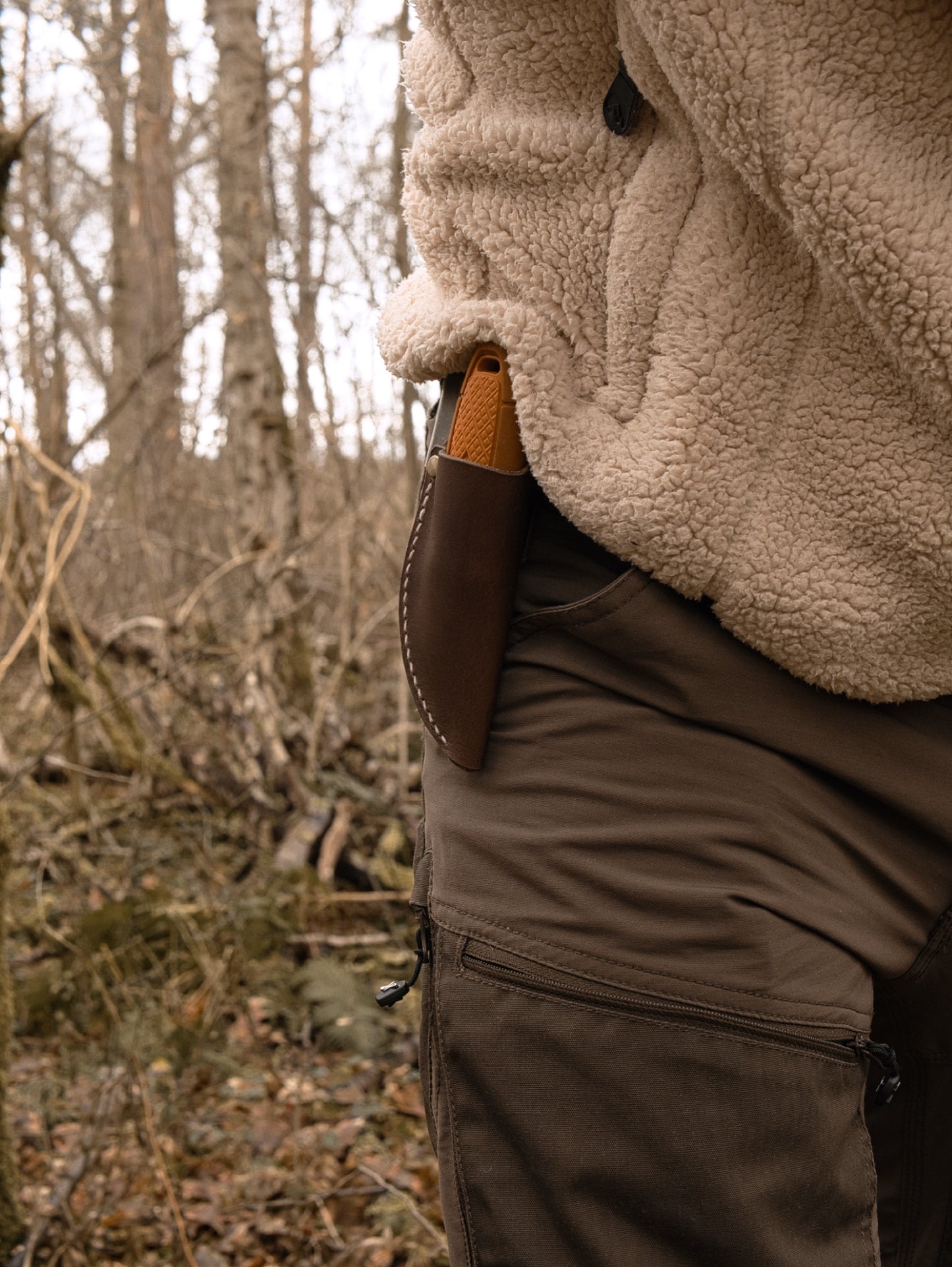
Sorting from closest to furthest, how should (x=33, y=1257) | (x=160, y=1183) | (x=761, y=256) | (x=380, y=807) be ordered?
(x=761, y=256), (x=33, y=1257), (x=160, y=1183), (x=380, y=807)

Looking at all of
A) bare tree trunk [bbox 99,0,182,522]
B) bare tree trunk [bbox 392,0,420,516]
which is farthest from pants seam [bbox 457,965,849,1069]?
bare tree trunk [bbox 392,0,420,516]

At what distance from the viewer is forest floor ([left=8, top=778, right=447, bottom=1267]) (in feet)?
7.29

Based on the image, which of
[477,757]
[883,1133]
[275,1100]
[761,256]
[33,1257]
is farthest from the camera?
[275,1100]

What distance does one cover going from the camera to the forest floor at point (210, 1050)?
2223mm

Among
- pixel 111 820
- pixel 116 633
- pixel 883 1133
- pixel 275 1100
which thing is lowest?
pixel 275 1100

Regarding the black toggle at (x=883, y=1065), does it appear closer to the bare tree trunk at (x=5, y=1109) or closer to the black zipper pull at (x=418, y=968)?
the black zipper pull at (x=418, y=968)

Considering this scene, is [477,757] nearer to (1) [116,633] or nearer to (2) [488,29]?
(2) [488,29]

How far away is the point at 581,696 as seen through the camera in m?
0.96

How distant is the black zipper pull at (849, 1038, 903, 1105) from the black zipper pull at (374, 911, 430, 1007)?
39 cm

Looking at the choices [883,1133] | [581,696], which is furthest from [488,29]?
[883,1133]

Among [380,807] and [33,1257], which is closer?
[33,1257]

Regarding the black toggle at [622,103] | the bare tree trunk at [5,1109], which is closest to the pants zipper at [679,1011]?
the black toggle at [622,103]

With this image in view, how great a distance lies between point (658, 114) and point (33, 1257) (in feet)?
7.39

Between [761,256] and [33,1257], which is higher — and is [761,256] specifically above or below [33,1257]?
above
